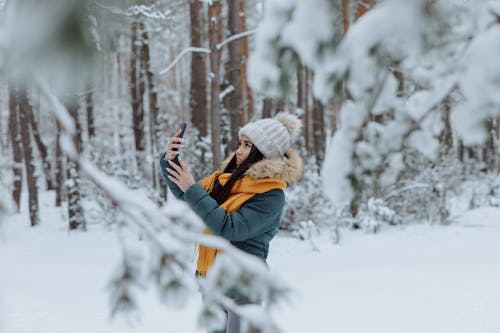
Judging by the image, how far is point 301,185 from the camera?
8.81m

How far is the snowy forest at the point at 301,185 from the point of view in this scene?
1326 mm

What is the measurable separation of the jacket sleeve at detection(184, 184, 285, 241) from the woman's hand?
0.07 meters

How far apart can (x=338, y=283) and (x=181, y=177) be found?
12.6ft

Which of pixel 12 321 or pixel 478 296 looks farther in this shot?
pixel 478 296

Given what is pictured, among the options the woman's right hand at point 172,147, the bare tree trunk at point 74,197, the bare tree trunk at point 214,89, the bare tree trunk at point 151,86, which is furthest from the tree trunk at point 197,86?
the woman's right hand at point 172,147

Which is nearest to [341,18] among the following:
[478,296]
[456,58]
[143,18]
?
[456,58]

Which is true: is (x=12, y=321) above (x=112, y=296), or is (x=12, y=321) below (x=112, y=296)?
below

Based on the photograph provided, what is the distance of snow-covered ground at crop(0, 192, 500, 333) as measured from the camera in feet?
14.1

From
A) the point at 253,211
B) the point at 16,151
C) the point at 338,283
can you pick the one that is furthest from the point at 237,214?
the point at 16,151

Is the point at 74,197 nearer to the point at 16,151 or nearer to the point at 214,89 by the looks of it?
the point at 16,151

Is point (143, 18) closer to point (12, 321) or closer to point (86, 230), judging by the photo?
point (86, 230)

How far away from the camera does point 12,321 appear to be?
4504 mm

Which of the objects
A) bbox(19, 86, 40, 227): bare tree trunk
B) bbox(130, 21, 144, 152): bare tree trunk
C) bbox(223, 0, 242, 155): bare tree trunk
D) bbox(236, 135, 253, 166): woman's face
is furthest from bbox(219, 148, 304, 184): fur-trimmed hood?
bbox(130, 21, 144, 152): bare tree trunk

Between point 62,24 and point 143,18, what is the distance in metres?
8.45
